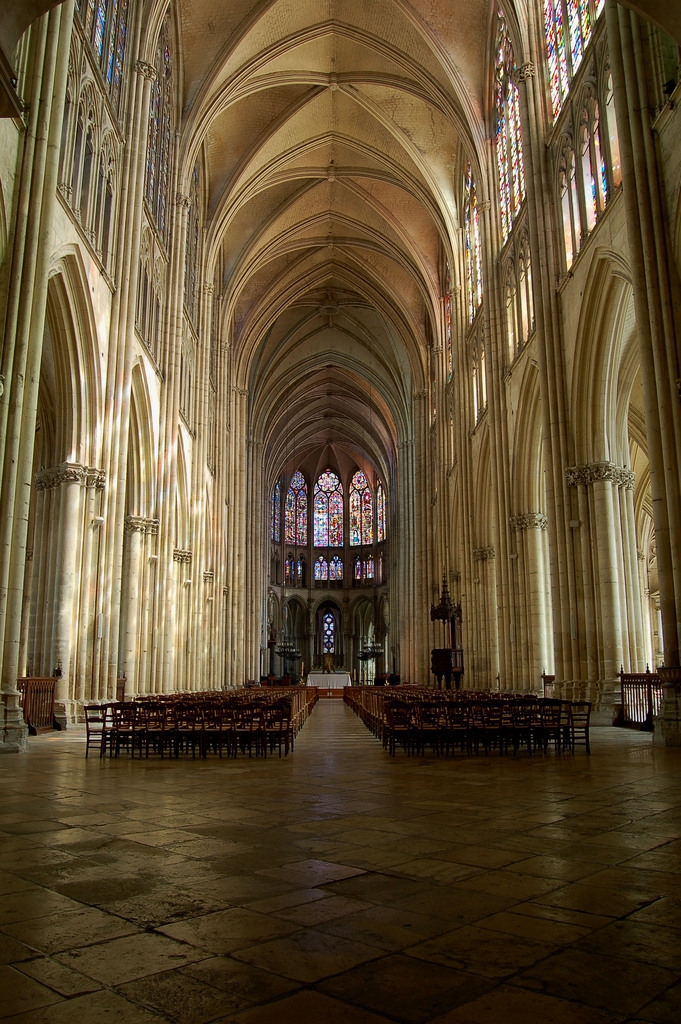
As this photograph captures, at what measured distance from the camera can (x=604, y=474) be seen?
17.2 m

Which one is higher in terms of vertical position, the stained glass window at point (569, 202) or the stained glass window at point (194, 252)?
the stained glass window at point (194, 252)

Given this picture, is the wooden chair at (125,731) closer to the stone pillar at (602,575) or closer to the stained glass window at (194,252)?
the stone pillar at (602,575)

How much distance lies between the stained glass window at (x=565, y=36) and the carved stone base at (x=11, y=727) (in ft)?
53.8

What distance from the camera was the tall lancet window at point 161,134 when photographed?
76.1 ft

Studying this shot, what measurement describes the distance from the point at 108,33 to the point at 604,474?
49.0 ft

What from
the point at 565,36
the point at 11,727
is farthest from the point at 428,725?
the point at 565,36

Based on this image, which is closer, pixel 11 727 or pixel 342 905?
pixel 342 905

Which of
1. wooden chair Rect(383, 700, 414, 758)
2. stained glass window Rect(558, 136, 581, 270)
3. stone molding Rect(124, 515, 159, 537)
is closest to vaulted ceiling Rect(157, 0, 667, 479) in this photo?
stained glass window Rect(558, 136, 581, 270)

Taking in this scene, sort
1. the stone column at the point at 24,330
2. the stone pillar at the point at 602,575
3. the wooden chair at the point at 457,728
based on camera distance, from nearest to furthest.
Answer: the wooden chair at the point at 457,728
the stone column at the point at 24,330
the stone pillar at the point at 602,575

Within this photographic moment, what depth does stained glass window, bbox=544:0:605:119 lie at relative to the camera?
1681 cm

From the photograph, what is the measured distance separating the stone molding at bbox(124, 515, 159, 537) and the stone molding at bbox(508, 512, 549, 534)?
1050 cm

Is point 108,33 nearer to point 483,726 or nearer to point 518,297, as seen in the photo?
point 518,297

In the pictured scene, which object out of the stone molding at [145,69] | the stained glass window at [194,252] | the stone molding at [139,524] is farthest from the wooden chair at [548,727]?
the stained glass window at [194,252]

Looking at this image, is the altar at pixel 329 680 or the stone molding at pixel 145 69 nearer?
the stone molding at pixel 145 69
